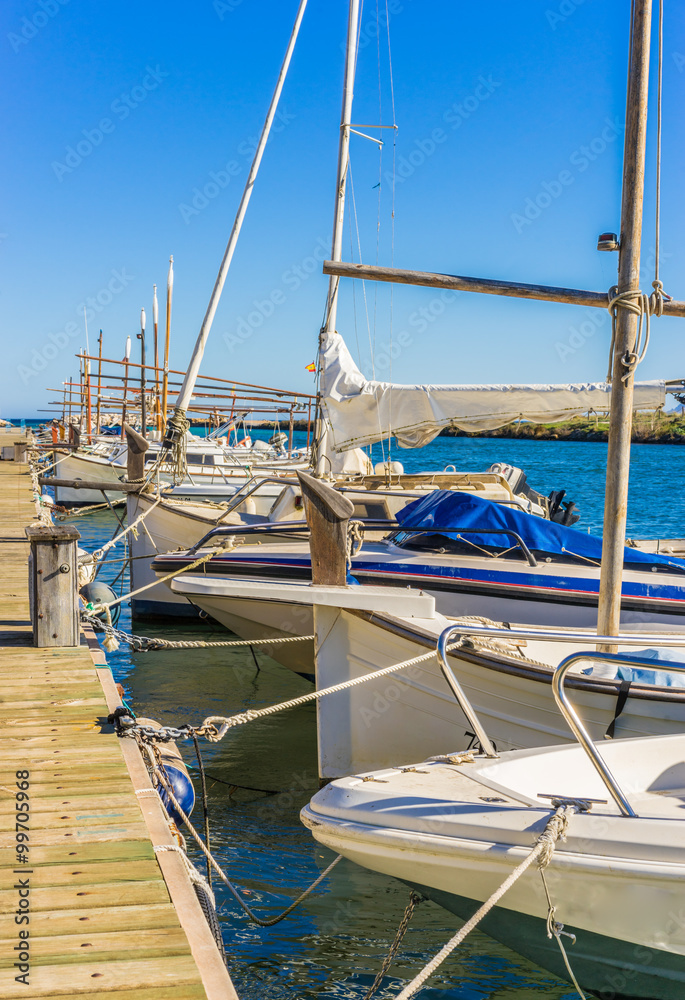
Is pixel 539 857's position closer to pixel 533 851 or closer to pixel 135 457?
pixel 533 851

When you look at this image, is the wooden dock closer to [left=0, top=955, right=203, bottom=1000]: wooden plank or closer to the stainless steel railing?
[left=0, top=955, right=203, bottom=1000]: wooden plank

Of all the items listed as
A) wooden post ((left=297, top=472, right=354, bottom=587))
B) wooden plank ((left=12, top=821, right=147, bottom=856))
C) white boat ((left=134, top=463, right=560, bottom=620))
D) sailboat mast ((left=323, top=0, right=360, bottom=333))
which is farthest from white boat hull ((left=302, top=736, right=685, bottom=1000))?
sailboat mast ((left=323, top=0, right=360, bottom=333))

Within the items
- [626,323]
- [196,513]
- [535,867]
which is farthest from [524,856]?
[196,513]

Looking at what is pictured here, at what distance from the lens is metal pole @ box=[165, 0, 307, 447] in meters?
12.4

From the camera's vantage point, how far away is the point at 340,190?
45.8ft

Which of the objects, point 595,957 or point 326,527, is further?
point 326,527

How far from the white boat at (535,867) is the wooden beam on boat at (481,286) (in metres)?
2.41

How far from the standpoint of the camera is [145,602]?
13648 millimetres

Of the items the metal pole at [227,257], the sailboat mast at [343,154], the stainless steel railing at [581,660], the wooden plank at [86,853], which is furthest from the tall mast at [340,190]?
Result: the wooden plank at [86,853]

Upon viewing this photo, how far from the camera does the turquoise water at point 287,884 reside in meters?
4.47

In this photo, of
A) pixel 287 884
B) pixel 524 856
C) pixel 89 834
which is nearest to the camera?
pixel 524 856

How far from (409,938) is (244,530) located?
4.97 metres

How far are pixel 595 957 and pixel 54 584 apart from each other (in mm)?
4038

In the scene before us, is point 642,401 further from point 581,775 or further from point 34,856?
point 34,856
